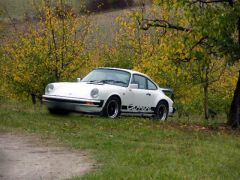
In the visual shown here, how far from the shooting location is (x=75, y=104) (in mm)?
13555

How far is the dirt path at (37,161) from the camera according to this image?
7492 millimetres

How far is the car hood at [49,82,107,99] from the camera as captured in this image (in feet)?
44.9

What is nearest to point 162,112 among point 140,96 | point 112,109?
point 140,96

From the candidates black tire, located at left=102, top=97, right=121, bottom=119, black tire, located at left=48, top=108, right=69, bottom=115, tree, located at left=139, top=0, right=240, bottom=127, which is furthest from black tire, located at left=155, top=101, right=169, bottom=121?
black tire, located at left=48, top=108, right=69, bottom=115

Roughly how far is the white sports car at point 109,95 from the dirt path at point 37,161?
3.32 meters

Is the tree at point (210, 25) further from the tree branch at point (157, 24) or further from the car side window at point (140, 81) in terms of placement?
the car side window at point (140, 81)

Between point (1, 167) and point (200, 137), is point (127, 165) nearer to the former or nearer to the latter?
point (1, 167)

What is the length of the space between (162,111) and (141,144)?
6564 mm

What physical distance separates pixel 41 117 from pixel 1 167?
5.83 meters

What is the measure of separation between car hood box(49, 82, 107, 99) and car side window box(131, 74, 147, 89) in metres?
1.64

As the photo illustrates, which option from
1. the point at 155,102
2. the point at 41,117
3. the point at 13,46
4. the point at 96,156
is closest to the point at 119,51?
the point at 13,46

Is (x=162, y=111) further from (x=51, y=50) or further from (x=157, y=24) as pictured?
(x=51, y=50)

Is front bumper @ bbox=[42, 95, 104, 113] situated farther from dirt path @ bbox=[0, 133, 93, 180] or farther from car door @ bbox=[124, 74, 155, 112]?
dirt path @ bbox=[0, 133, 93, 180]

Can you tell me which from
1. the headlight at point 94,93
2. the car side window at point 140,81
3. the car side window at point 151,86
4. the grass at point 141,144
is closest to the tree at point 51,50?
the car side window at point 151,86
